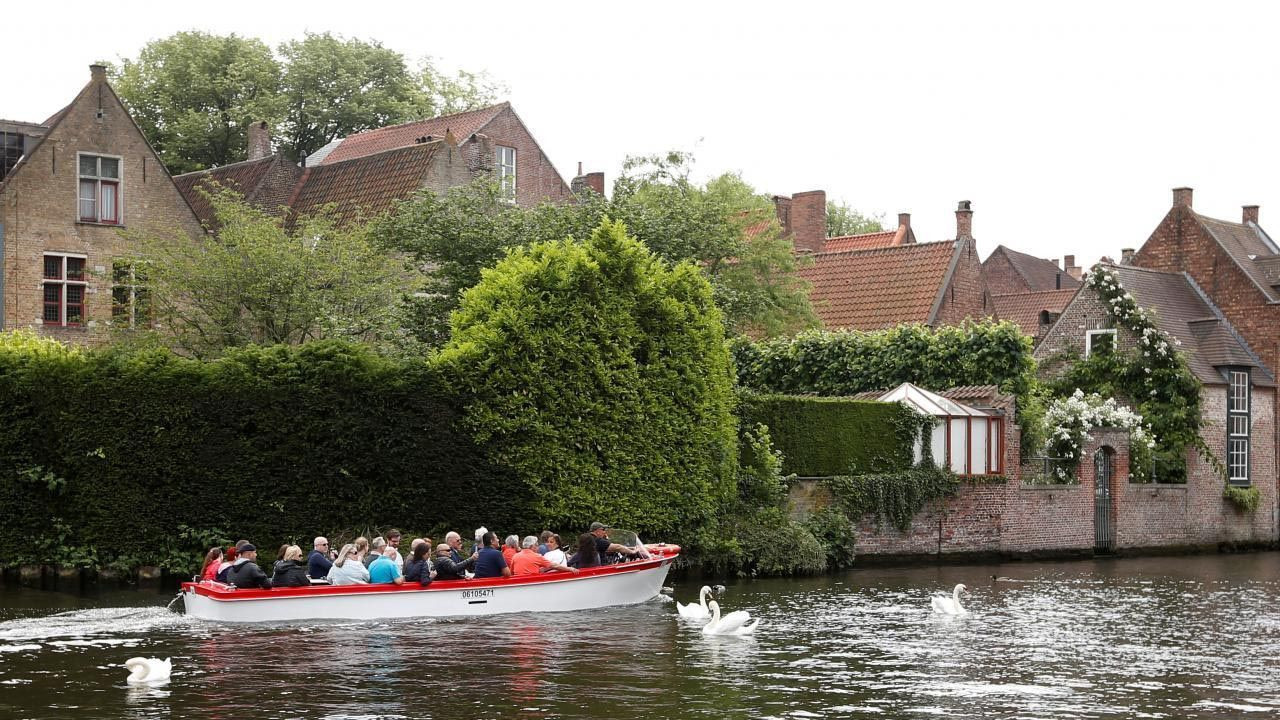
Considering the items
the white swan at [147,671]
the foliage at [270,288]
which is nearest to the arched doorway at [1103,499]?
the foliage at [270,288]

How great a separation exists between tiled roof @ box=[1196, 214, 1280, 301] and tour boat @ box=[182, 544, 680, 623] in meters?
27.2

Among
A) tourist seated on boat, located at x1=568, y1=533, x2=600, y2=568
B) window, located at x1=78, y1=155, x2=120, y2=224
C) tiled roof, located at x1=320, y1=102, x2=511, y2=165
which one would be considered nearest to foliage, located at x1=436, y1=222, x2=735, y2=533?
tourist seated on boat, located at x1=568, y1=533, x2=600, y2=568

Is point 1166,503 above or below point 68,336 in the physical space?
below

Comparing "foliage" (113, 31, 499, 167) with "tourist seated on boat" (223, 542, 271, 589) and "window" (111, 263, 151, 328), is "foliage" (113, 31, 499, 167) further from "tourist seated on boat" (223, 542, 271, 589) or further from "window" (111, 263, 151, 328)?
"tourist seated on boat" (223, 542, 271, 589)

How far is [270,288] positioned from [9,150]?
10.0 meters

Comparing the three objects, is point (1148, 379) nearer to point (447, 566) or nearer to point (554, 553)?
point (554, 553)

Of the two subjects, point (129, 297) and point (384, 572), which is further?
point (129, 297)

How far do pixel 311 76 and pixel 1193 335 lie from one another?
32.2 metres

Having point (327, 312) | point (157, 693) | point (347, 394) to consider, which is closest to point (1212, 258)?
point (327, 312)

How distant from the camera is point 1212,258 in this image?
44312 mm

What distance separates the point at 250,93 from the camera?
5525 cm

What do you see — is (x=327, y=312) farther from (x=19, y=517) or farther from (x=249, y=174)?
(x=249, y=174)

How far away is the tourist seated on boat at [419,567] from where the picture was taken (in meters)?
20.3

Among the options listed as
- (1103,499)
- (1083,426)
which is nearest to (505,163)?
(1083,426)
